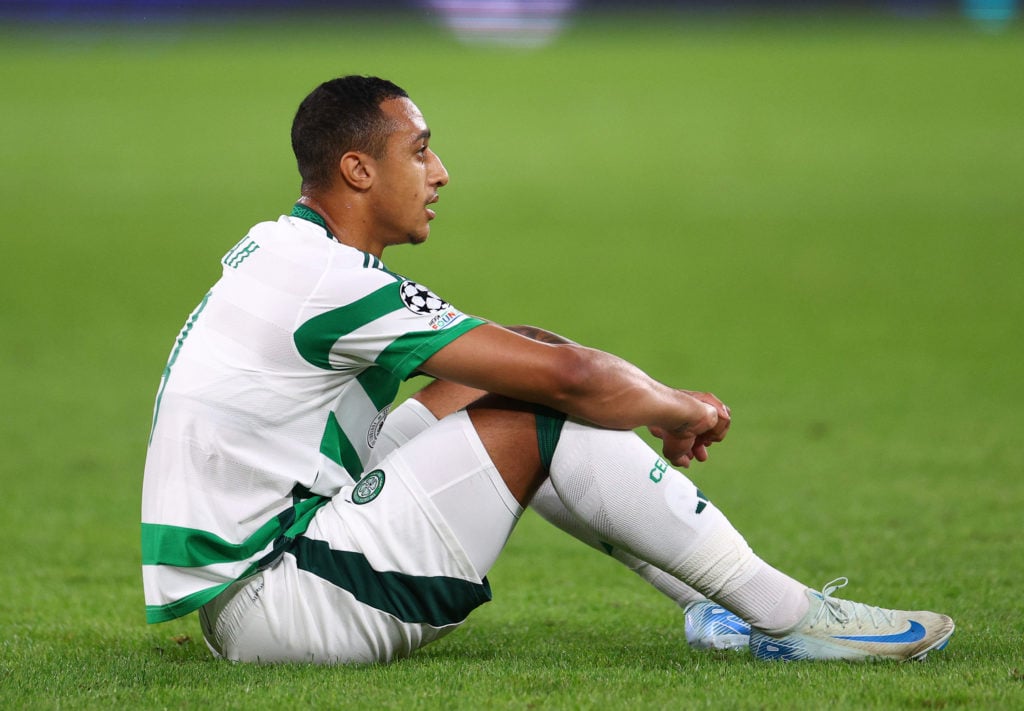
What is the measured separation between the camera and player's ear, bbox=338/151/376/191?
12.0ft

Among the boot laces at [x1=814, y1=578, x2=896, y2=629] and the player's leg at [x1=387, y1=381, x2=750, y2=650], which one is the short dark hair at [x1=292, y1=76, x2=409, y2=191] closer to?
the player's leg at [x1=387, y1=381, x2=750, y2=650]

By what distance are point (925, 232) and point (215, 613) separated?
13.8 metres

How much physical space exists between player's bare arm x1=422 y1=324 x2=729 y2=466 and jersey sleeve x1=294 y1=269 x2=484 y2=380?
0.13 ft

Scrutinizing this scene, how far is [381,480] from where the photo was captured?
3.48 meters

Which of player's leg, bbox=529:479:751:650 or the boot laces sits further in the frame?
player's leg, bbox=529:479:751:650

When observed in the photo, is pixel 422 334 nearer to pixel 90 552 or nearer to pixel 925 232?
pixel 90 552

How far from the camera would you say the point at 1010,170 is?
19438mm

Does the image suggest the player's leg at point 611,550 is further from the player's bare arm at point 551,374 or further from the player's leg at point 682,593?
the player's bare arm at point 551,374

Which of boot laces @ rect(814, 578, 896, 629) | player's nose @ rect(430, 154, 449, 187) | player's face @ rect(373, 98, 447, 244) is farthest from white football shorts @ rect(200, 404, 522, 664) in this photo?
boot laces @ rect(814, 578, 896, 629)

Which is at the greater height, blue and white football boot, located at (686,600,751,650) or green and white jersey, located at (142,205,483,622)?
green and white jersey, located at (142,205,483,622)

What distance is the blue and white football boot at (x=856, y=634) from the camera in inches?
140

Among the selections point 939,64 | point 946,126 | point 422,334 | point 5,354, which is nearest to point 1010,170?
point 946,126

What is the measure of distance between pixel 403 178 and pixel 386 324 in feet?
1.64

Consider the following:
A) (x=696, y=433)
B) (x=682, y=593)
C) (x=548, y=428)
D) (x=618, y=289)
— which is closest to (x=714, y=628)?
(x=682, y=593)
